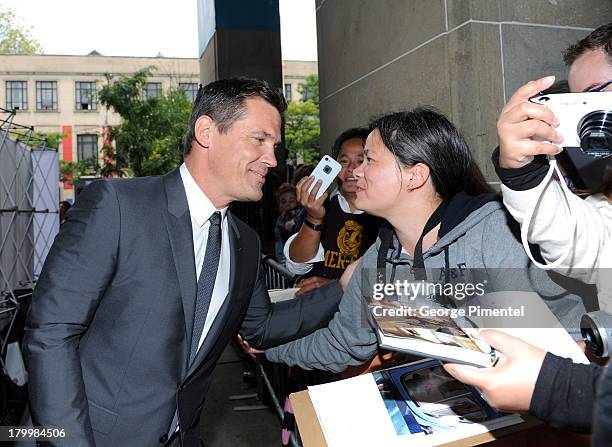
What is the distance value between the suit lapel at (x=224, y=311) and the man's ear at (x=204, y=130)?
1.26 ft

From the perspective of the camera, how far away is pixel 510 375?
1.08m

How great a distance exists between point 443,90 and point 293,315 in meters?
1.73

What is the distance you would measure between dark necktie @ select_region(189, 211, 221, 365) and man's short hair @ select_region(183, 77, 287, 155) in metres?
0.51

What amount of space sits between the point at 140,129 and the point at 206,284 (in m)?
25.2

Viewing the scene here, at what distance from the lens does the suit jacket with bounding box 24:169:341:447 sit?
1.85 meters

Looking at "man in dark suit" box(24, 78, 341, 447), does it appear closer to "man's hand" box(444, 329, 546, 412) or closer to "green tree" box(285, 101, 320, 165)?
"man's hand" box(444, 329, 546, 412)

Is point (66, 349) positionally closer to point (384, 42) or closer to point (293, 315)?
point (293, 315)

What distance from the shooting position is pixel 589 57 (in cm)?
179

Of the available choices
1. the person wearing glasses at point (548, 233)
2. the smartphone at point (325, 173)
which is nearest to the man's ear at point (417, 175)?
the person wearing glasses at point (548, 233)

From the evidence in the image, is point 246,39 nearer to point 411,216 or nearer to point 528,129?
point 411,216

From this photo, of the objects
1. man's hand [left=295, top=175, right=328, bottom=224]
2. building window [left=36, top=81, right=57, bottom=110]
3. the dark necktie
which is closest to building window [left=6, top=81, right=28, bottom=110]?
building window [left=36, top=81, right=57, bottom=110]

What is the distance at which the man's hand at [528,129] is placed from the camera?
1.36 m

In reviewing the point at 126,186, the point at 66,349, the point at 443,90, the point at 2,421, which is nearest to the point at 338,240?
the point at 443,90

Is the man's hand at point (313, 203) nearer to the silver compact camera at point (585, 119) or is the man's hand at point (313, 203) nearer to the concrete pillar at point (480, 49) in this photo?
the concrete pillar at point (480, 49)
